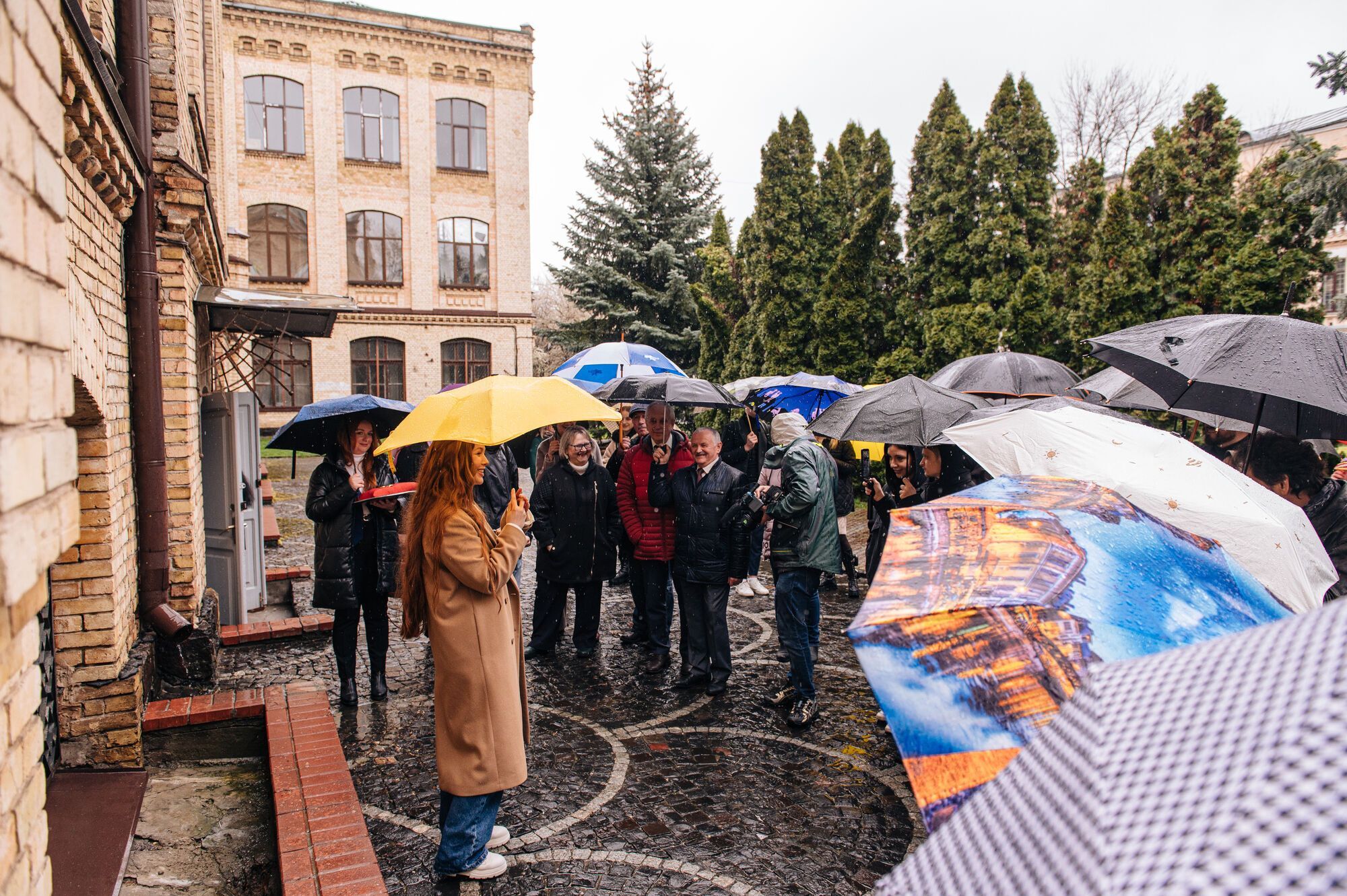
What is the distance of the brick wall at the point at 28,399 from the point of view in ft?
4.16

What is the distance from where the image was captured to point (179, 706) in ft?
16.1

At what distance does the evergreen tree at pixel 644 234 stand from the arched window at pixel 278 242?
8.19 meters

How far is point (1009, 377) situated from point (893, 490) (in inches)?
75.5

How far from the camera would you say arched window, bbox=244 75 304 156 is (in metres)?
26.6

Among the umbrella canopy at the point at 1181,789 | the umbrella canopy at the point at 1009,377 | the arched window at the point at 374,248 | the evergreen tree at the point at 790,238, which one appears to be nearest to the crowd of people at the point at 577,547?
the umbrella canopy at the point at 1009,377

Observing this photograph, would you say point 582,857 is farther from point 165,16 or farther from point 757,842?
point 165,16

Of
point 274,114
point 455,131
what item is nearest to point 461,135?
point 455,131

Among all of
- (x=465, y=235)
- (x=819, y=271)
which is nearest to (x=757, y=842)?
(x=819, y=271)

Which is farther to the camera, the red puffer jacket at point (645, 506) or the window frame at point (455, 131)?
the window frame at point (455, 131)

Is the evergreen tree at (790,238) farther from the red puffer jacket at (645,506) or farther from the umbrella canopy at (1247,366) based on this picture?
the umbrella canopy at (1247,366)

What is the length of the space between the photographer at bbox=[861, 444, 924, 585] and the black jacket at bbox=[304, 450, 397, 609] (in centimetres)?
344

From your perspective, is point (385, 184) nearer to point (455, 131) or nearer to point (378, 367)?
point (455, 131)

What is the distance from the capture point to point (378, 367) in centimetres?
2842

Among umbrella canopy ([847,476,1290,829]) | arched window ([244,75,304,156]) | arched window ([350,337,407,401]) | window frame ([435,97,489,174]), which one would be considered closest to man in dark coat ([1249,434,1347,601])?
umbrella canopy ([847,476,1290,829])
